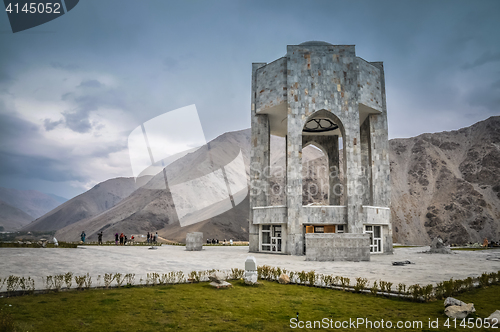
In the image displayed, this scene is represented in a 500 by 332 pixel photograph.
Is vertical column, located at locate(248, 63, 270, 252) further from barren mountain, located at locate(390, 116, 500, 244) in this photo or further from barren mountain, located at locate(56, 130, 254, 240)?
barren mountain, located at locate(390, 116, 500, 244)

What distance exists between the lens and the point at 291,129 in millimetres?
26609

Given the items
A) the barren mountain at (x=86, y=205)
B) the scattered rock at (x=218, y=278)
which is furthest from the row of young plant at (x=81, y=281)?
the barren mountain at (x=86, y=205)

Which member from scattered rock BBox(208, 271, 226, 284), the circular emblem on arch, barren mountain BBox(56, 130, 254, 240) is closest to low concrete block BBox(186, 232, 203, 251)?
the circular emblem on arch

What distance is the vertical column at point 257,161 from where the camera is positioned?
91.8 ft

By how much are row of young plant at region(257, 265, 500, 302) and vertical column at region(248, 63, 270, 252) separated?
15.5m

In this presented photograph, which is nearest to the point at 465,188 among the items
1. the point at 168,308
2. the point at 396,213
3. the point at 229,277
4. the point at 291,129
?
the point at 396,213

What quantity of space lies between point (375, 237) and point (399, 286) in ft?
62.8

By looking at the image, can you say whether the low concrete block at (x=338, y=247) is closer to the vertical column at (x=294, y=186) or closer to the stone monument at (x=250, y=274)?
the vertical column at (x=294, y=186)

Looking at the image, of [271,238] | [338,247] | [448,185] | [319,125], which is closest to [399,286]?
[338,247]

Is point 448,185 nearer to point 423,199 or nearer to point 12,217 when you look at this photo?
point 423,199

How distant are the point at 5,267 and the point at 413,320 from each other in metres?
14.4

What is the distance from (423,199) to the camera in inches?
2559

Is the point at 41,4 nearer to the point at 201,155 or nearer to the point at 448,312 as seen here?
the point at 448,312

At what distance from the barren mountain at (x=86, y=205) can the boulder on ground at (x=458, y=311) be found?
350ft
